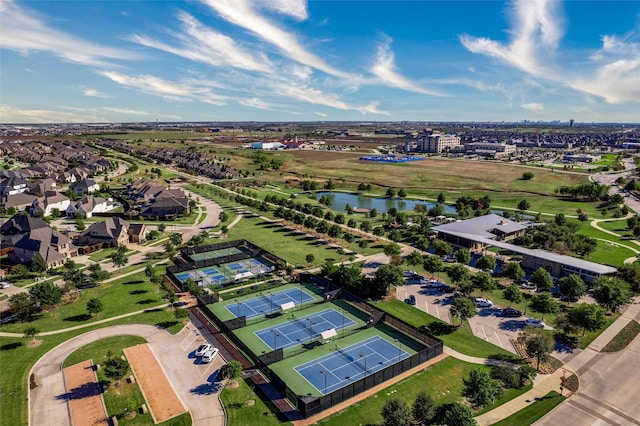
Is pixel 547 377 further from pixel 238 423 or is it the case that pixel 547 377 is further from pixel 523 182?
pixel 523 182

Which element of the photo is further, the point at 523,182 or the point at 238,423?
the point at 523,182

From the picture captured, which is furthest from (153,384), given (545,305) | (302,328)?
(545,305)

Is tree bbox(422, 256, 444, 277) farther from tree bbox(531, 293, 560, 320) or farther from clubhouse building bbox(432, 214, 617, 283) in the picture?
clubhouse building bbox(432, 214, 617, 283)

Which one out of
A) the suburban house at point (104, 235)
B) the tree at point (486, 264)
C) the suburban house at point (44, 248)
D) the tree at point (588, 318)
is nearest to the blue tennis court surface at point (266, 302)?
the tree at point (486, 264)

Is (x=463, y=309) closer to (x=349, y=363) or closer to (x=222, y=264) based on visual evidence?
(x=349, y=363)

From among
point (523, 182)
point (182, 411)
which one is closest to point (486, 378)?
point (182, 411)

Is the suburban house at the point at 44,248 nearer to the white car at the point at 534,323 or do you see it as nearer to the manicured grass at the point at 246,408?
the manicured grass at the point at 246,408

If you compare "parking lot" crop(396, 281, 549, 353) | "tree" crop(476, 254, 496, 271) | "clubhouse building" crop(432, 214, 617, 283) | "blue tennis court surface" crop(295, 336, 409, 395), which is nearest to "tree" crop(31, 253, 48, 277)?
"blue tennis court surface" crop(295, 336, 409, 395)
